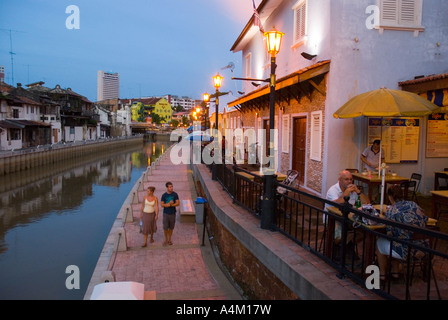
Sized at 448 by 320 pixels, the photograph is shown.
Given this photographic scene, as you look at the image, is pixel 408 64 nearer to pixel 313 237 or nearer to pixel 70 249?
pixel 313 237

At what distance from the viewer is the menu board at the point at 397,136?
956 cm

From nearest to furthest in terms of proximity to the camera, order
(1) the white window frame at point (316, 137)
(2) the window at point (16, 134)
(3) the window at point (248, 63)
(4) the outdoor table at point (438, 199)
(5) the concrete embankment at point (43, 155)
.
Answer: (4) the outdoor table at point (438, 199) → (1) the white window frame at point (316, 137) → (3) the window at point (248, 63) → (5) the concrete embankment at point (43, 155) → (2) the window at point (16, 134)

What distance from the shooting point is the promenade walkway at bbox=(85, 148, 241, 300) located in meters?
7.20

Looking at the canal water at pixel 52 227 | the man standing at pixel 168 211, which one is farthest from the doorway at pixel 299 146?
the canal water at pixel 52 227

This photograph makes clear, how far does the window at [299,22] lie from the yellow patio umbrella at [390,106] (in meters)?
4.69

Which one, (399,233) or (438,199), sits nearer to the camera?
(399,233)

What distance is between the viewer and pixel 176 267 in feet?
28.2

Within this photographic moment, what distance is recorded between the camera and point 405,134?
31.9 feet

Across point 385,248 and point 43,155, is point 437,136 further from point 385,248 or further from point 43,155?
point 43,155

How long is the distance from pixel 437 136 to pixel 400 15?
3.51 meters

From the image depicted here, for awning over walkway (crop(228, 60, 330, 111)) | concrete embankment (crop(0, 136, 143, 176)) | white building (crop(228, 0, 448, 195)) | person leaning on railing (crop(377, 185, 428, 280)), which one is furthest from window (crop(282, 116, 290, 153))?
concrete embankment (crop(0, 136, 143, 176))

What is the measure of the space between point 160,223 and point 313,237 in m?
7.22

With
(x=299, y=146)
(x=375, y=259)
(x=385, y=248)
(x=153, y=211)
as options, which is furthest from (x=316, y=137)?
(x=385, y=248)

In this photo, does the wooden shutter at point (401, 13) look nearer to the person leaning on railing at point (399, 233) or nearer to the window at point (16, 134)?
the person leaning on railing at point (399, 233)
